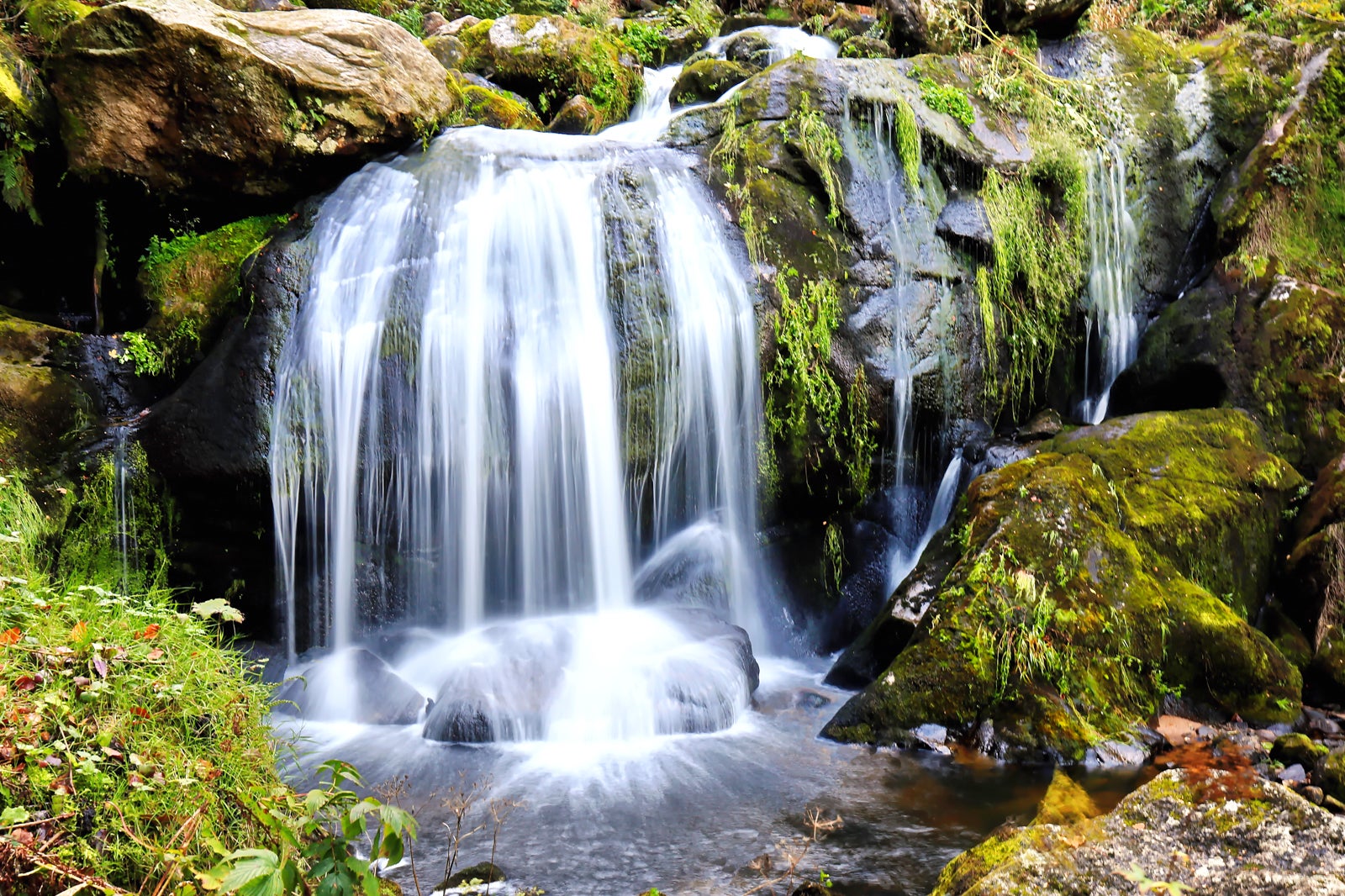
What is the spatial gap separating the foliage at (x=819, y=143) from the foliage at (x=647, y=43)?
3.97 meters

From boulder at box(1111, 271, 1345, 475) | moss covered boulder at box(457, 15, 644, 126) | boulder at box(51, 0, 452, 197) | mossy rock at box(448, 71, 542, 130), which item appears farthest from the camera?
moss covered boulder at box(457, 15, 644, 126)

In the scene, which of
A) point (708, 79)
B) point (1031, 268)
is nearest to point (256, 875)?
point (1031, 268)

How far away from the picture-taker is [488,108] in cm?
886

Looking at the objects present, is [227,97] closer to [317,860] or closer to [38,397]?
[38,397]

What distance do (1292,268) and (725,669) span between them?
6043mm

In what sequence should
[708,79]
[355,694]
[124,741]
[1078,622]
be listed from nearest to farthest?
[124,741], [1078,622], [355,694], [708,79]

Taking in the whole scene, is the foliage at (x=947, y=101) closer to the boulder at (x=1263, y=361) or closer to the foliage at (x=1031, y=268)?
the foliage at (x=1031, y=268)

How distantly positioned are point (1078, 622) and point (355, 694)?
4451mm

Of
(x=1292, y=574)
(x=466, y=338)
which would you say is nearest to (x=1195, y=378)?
(x=1292, y=574)

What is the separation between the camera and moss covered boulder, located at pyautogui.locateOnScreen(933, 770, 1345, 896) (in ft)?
6.77

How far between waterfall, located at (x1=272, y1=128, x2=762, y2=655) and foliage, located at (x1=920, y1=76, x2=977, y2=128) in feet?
8.54

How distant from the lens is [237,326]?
6367mm

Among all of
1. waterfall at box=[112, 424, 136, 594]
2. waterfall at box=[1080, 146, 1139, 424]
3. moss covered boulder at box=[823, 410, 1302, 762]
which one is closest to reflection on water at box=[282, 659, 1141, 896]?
moss covered boulder at box=[823, 410, 1302, 762]

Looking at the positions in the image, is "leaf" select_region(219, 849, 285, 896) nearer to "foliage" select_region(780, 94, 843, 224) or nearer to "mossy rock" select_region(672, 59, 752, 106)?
"foliage" select_region(780, 94, 843, 224)
